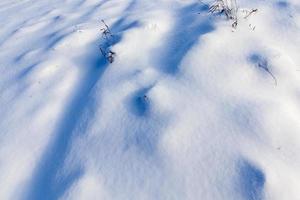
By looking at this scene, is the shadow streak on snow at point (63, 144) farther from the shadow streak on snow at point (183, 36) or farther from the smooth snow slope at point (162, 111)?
the shadow streak on snow at point (183, 36)

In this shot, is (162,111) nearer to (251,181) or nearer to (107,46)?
(251,181)

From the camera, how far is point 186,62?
7.04 feet

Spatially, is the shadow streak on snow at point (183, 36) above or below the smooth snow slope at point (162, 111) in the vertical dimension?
above

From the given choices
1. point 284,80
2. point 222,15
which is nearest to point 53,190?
point 284,80

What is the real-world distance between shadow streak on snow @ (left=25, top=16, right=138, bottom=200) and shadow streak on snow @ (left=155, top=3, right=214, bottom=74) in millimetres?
385

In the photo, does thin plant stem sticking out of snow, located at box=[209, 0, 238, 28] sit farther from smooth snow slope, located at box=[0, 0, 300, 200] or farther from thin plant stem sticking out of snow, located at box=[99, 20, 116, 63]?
thin plant stem sticking out of snow, located at box=[99, 20, 116, 63]

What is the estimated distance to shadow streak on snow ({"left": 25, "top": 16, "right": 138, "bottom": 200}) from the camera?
175 centimetres

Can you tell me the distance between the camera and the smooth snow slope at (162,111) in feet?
5.29

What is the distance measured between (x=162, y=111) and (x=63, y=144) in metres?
0.55

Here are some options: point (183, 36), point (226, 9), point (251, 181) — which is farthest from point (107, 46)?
point (251, 181)

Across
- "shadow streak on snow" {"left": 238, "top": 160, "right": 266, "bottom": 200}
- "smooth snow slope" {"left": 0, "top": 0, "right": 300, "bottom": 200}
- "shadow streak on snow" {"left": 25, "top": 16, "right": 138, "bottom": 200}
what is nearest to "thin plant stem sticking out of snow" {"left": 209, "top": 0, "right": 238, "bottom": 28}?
"smooth snow slope" {"left": 0, "top": 0, "right": 300, "bottom": 200}

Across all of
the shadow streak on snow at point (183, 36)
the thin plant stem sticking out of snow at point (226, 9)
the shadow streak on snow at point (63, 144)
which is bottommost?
the shadow streak on snow at point (63, 144)

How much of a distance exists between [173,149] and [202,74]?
53 centimetres

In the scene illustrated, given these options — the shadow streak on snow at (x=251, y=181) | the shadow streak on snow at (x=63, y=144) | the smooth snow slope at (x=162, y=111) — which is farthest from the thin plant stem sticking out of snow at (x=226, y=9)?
the shadow streak on snow at (x=251, y=181)
